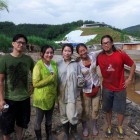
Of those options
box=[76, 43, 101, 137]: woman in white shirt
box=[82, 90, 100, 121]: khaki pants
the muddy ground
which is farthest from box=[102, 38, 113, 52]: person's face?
the muddy ground

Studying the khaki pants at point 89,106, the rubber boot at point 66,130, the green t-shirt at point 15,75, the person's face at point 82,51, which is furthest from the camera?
the khaki pants at point 89,106

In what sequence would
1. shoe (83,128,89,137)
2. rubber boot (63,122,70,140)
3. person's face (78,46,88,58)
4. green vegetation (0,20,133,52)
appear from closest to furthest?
rubber boot (63,122,70,140), person's face (78,46,88,58), shoe (83,128,89,137), green vegetation (0,20,133,52)

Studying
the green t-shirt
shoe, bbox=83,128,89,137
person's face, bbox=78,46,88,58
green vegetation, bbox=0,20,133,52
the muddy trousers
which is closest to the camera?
the green t-shirt

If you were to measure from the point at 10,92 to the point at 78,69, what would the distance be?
1.03 metres

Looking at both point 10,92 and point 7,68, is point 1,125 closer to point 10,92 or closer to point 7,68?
point 10,92

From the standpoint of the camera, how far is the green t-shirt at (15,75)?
389 centimetres

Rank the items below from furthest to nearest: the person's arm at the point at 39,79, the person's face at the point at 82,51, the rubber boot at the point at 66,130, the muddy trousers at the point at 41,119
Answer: the person's face at the point at 82,51, the rubber boot at the point at 66,130, the muddy trousers at the point at 41,119, the person's arm at the point at 39,79

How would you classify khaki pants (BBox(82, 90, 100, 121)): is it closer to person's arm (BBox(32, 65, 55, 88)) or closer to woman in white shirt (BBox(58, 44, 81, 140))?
woman in white shirt (BBox(58, 44, 81, 140))

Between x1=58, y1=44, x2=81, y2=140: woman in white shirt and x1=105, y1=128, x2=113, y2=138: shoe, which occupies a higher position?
x1=58, y1=44, x2=81, y2=140: woman in white shirt

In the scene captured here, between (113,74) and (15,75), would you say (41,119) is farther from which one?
(113,74)

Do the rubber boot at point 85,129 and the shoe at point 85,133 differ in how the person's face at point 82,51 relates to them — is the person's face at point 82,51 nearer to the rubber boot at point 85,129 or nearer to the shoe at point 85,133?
the rubber boot at point 85,129

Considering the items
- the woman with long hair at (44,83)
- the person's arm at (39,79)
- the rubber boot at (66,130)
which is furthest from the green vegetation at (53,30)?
the person's arm at (39,79)

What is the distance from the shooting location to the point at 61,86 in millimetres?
4289

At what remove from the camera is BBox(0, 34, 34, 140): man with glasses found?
3.90 metres
